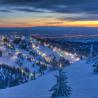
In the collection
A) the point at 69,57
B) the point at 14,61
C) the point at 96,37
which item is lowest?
the point at 14,61

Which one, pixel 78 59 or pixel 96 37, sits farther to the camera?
pixel 78 59

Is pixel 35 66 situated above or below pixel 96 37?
below

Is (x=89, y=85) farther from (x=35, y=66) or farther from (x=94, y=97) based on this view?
(x=35, y=66)

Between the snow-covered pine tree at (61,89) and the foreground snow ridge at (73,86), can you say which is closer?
the snow-covered pine tree at (61,89)

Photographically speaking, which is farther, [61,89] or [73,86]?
[73,86]

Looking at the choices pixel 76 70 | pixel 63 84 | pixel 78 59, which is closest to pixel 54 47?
pixel 78 59

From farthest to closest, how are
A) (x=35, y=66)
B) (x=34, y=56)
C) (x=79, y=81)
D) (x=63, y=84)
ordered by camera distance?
(x=34, y=56), (x=35, y=66), (x=79, y=81), (x=63, y=84)

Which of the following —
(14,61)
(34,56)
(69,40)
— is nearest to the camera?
(69,40)

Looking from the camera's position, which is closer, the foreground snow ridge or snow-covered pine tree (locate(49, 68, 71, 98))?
snow-covered pine tree (locate(49, 68, 71, 98))
